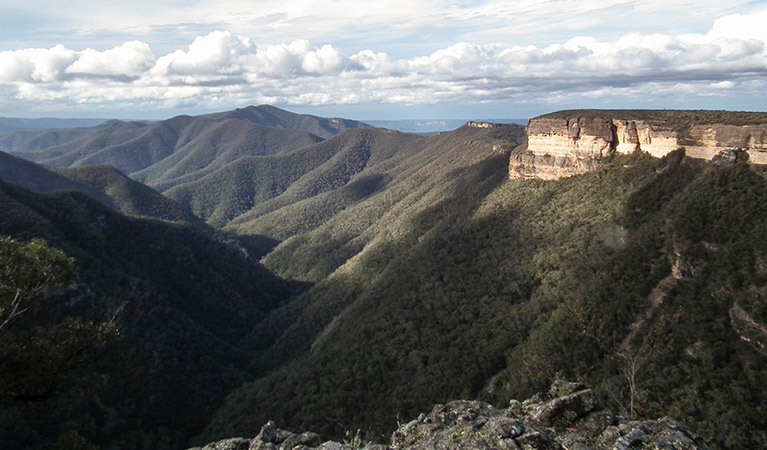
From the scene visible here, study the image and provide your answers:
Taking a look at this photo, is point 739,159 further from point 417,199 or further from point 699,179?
point 417,199

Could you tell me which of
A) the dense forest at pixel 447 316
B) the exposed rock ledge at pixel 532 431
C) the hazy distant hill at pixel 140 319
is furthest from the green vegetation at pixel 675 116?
the hazy distant hill at pixel 140 319

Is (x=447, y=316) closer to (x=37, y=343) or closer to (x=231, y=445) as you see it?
(x=231, y=445)

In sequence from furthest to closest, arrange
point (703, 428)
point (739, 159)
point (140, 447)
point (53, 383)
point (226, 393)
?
point (226, 393) → point (140, 447) → point (739, 159) → point (703, 428) → point (53, 383)

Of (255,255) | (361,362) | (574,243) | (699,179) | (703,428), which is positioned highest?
(699,179)

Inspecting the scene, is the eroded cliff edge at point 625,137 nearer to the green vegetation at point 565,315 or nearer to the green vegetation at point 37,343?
the green vegetation at point 565,315

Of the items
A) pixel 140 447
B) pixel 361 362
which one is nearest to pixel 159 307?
pixel 140 447

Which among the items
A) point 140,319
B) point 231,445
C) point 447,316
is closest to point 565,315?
point 447,316
